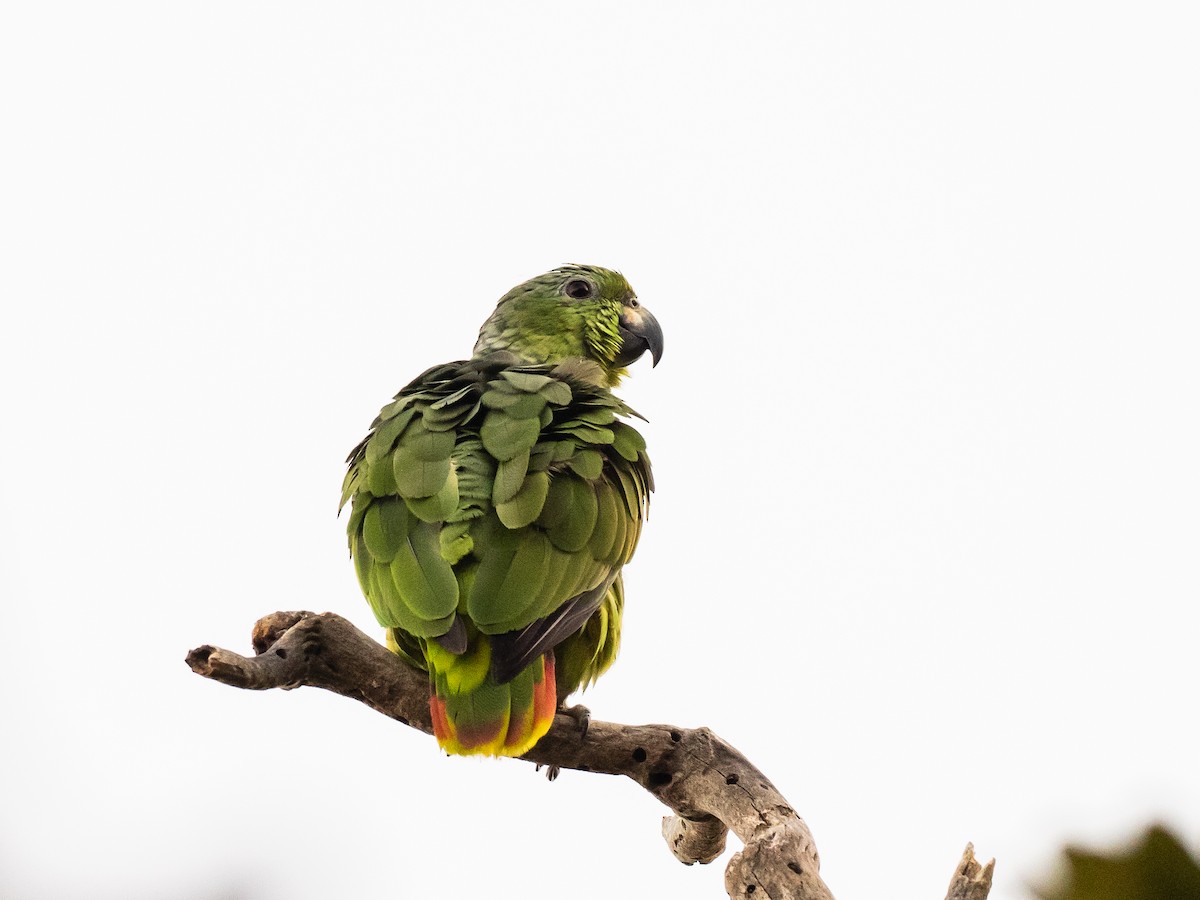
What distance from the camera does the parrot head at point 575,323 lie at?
8.04 ft

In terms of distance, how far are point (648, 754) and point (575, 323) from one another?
3.44ft

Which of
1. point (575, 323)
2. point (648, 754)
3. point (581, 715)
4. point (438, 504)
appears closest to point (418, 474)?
point (438, 504)

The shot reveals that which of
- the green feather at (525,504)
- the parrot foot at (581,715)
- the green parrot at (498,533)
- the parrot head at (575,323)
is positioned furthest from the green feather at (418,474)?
the parrot head at (575,323)

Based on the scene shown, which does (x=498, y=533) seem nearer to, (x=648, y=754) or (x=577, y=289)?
(x=648, y=754)

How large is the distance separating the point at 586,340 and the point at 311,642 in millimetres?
1102

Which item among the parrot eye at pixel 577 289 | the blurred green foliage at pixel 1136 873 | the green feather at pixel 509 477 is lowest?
the blurred green foliage at pixel 1136 873

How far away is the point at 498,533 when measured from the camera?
1.65 metres

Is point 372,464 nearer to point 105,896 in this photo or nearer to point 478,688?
point 478,688

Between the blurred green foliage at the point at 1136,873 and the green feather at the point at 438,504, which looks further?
the green feather at the point at 438,504

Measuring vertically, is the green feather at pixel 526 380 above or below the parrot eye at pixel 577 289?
below

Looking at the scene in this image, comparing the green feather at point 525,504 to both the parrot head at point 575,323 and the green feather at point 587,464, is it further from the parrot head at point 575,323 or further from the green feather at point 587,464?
the parrot head at point 575,323

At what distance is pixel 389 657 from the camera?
172cm

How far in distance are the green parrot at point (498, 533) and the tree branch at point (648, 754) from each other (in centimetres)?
7

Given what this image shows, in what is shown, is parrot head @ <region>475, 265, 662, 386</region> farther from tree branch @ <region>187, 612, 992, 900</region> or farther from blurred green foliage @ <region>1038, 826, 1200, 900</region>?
blurred green foliage @ <region>1038, 826, 1200, 900</region>
